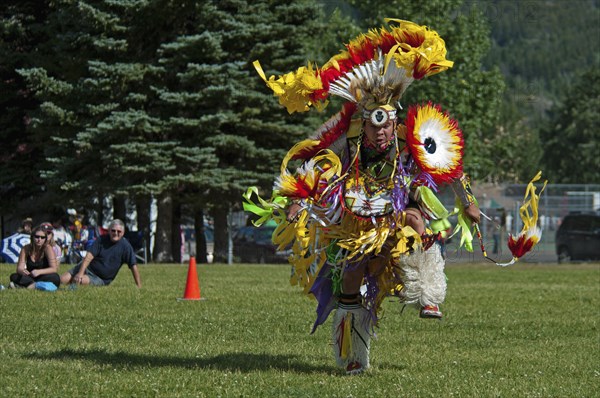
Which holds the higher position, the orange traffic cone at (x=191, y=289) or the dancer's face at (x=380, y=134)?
the dancer's face at (x=380, y=134)

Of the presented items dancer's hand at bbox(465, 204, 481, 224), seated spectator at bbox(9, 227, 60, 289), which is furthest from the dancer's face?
seated spectator at bbox(9, 227, 60, 289)

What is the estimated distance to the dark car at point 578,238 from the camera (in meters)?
35.3

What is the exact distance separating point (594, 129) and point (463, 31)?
38.4 m

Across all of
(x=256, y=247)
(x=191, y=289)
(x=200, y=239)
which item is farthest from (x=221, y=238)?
(x=191, y=289)

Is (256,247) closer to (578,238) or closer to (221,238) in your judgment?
(221,238)

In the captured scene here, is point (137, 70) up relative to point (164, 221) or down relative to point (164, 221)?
up

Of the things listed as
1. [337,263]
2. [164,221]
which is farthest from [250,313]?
[164,221]

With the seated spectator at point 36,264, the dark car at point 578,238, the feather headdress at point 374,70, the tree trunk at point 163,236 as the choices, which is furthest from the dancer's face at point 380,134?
the dark car at point 578,238

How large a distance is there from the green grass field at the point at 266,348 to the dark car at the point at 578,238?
18502 millimetres

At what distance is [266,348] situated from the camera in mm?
Result: 9984

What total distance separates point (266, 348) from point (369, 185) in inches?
95.9

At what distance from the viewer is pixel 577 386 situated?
7.81 metres

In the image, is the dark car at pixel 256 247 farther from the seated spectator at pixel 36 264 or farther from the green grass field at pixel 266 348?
the green grass field at pixel 266 348

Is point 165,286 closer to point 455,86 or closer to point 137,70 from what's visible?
point 137,70
